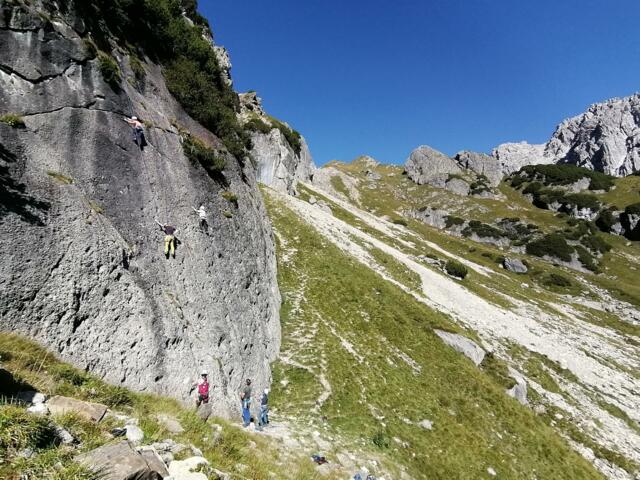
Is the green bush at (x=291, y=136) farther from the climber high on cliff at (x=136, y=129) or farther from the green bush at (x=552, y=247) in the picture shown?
the green bush at (x=552, y=247)

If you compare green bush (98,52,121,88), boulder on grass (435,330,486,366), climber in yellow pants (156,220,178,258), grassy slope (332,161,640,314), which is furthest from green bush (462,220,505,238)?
green bush (98,52,121,88)

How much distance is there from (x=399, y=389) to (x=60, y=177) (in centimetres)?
2487

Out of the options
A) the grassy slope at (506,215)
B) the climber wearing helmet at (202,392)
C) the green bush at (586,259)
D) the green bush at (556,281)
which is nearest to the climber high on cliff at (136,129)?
the climber wearing helmet at (202,392)

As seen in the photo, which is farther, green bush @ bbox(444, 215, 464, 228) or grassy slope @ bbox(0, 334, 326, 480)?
green bush @ bbox(444, 215, 464, 228)

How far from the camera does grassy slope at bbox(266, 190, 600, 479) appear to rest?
2202cm

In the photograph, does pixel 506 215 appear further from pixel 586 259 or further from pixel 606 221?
pixel 586 259

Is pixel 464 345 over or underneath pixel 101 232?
underneath

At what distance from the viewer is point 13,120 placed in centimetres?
1425

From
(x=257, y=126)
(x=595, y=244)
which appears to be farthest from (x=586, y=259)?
(x=257, y=126)

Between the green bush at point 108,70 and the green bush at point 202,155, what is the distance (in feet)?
17.3

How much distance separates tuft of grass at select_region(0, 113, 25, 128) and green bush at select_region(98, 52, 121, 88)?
196 inches

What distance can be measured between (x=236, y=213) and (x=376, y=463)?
18.7m

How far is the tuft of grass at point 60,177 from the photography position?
583 inches

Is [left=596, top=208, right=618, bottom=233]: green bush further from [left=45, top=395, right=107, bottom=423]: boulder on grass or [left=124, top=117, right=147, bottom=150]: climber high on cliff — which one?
[left=45, top=395, right=107, bottom=423]: boulder on grass
